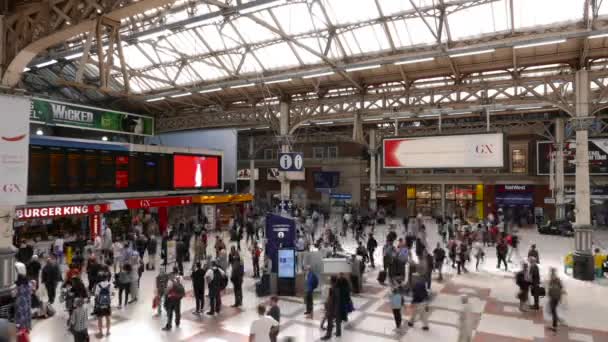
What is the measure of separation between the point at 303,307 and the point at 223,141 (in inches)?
853

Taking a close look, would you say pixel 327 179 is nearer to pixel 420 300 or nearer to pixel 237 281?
pixel 237 281

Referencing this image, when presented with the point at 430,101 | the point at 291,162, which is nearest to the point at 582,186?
the point at 430,101

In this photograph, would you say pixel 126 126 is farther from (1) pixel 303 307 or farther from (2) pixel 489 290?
(2) pixel 489 290

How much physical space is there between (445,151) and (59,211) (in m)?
14.4

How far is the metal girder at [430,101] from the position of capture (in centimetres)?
1464

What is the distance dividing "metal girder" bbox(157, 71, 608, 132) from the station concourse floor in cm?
659

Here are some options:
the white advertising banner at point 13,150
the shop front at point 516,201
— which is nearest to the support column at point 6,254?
the white advertising banner at point 13,150

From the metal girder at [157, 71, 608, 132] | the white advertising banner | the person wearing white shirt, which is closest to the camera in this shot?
the person wearing white shirt

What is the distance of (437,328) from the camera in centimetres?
916

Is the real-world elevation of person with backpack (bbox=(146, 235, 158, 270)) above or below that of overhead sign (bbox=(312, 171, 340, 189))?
below

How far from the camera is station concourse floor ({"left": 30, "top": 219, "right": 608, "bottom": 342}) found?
28.1ft

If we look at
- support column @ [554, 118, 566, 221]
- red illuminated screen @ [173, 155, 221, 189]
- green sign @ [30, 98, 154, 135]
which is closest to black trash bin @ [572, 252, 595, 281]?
support column @ [554, 118, 566, 221]

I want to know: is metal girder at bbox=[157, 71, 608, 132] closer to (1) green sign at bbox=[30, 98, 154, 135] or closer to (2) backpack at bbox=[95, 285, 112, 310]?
(1) green sign at bbox=[30, 98, 154, 135]

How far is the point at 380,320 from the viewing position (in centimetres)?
960
